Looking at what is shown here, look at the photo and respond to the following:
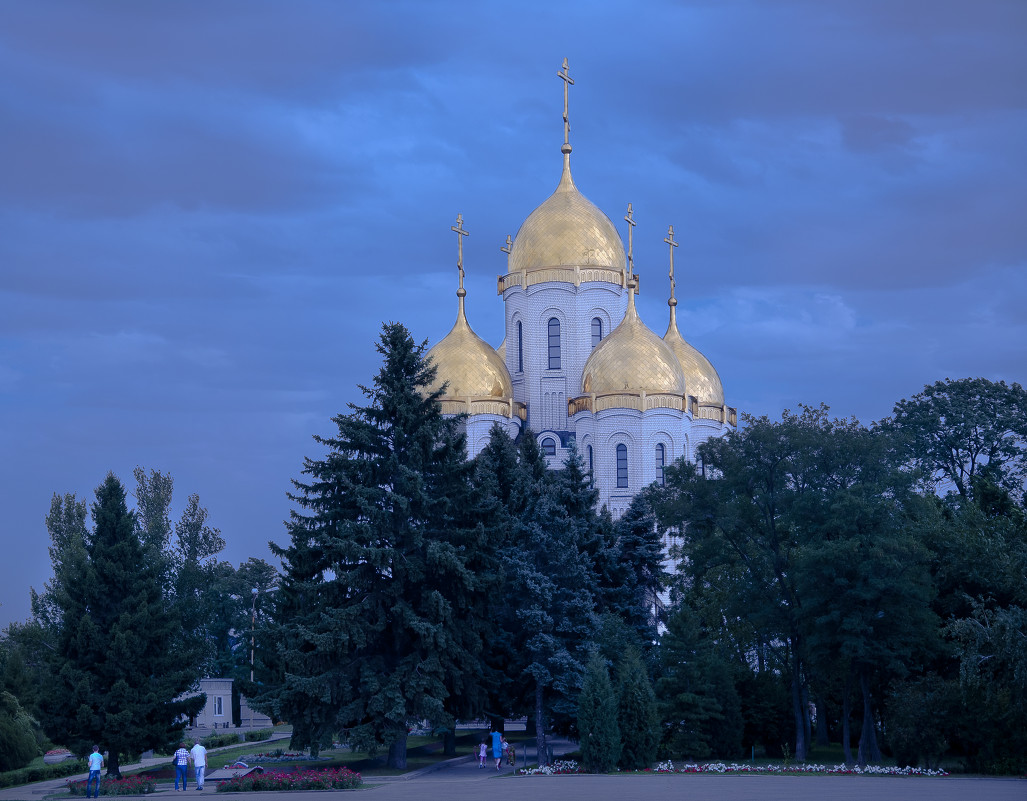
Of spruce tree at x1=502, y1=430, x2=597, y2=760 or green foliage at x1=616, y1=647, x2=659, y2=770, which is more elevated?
spruce tree at x1=502, y1=430, x2=597, y2=760

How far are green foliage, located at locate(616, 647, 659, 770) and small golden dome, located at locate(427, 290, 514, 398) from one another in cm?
2790

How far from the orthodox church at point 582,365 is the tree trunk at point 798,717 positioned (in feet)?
63.4

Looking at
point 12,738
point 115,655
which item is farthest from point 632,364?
point 12,738

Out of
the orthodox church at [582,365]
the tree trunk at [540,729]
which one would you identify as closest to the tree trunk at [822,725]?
the tree trunk at [540,729]

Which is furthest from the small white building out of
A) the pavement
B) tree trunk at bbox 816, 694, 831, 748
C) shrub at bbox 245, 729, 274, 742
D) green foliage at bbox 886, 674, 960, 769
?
green foliage at bbox 886, 674, 960, 769

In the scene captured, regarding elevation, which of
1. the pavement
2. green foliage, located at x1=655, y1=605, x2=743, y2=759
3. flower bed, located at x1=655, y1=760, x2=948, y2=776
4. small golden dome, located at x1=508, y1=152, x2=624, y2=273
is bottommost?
flower bed, located at x1=655, y1=760, x2=948, y2=776

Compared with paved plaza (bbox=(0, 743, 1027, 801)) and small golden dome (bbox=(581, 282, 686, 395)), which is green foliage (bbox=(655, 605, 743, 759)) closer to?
paved plaza (bbox=(0, 743, 1027, 801))

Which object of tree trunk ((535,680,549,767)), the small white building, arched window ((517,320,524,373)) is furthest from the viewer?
arched window ((517,320,524,373))

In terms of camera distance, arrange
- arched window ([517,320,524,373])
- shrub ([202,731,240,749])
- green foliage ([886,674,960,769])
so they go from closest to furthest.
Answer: green foliage ([886,674,960,769]) < shrub ([202,731,240,749]) < arched window ([517,320,524,373])

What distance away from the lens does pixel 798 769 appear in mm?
28578

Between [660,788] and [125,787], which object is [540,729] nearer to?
[660,788]

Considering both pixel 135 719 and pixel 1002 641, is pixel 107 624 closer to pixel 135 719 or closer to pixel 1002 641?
pixel 135 719

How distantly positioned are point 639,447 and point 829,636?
2401 cm

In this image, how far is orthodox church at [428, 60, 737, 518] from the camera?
5459 cm
